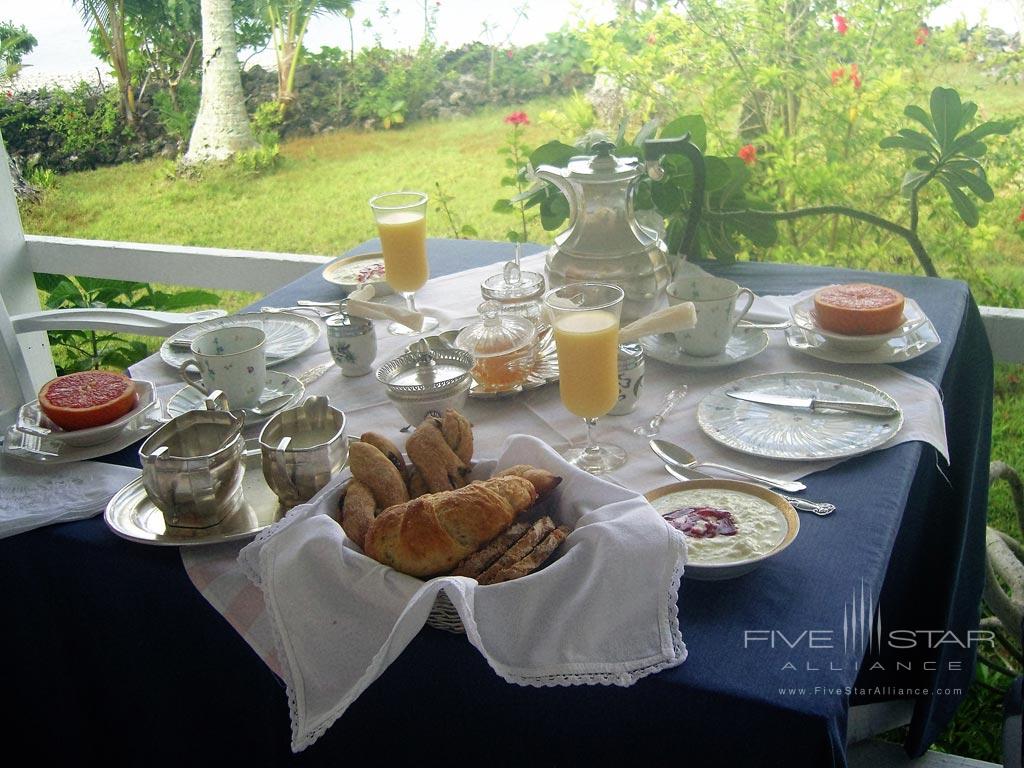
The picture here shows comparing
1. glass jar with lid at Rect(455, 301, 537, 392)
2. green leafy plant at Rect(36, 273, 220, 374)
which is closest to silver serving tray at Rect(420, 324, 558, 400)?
glass jar with lid at Rect(455, 301, 537, 392)

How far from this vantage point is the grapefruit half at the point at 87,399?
3.50 feet

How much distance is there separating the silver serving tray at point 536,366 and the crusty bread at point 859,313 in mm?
347

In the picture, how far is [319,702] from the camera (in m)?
0.70

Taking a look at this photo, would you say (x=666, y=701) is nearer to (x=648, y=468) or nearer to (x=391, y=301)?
(x=648, y=468)

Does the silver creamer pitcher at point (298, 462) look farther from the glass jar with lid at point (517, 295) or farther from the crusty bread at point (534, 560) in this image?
the glass jar with lid at point (517, 295)

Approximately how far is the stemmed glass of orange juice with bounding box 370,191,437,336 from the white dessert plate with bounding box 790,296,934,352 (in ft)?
1.70

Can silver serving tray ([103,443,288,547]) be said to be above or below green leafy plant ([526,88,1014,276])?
below

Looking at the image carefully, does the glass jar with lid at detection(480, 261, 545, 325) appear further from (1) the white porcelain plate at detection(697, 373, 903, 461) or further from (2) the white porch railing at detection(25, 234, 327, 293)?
(2) the white porch railing at detection(25, 234, 327, 293)

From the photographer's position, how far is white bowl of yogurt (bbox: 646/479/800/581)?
2.49 ft

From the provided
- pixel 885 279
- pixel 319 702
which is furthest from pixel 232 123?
pixel 319 702

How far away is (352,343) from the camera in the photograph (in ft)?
4.02

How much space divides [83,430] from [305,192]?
2.44 meters

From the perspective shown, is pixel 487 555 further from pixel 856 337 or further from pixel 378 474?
pixel 856 337

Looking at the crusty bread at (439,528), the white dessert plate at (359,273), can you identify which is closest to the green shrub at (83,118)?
the white dessert plate at (359,273)
